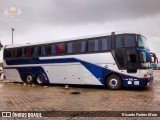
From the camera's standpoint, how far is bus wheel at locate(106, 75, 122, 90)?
12.8 meters

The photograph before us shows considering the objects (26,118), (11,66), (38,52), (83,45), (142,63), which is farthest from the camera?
(11,66)

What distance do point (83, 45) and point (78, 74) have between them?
2.02m

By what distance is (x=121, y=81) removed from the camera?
1281 cm

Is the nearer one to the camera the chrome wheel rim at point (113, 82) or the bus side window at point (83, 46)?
the chrome wheel rim at point (113, 82)

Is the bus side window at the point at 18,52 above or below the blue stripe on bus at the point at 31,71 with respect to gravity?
above

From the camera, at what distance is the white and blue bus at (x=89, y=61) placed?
12.3m

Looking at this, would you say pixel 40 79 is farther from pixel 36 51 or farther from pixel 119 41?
pixel 119 41

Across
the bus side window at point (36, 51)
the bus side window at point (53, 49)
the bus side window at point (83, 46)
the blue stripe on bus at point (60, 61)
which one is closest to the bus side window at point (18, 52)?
the blue stripe on bus at point (60, 61)

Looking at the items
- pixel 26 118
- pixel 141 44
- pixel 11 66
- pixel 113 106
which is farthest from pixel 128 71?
Answer: pixel 11 66

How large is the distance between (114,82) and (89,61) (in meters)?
2.14

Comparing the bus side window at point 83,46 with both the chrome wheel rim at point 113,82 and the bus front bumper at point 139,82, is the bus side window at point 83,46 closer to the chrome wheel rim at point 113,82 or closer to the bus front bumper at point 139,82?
the chrome wheel rim at point 113,82

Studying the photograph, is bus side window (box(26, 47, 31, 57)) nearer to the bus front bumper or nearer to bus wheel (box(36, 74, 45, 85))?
bus wheel (box(36, 74, 45, 85))

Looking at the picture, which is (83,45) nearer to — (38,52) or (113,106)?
(38,52)

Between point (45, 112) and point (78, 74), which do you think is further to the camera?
point (78, 74)
